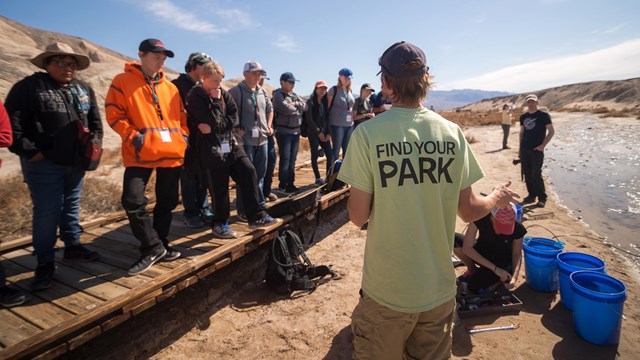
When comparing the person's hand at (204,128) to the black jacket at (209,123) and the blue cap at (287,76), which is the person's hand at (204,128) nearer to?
the black jacket at (209,123)

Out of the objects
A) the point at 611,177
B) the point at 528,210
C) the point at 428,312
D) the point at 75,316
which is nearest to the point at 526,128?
the point at 528,210

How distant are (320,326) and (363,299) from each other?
217 centimetres

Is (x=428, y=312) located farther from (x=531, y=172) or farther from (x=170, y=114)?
(x=531, y=172)

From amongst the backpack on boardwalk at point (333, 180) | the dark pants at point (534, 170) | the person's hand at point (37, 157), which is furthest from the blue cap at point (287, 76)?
the dark pants at point (534, 170)

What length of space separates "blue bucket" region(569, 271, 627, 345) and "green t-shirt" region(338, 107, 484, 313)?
253 centimetres

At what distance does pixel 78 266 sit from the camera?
11.6 ft

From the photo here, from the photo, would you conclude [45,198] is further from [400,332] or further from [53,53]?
[400,332]

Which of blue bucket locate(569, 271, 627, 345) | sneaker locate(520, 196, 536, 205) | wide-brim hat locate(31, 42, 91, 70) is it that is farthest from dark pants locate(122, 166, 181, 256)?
sneaker locate(520, 196, 536, 205)

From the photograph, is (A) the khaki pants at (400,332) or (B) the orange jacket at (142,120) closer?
(A) the khaki pants at (400,332)

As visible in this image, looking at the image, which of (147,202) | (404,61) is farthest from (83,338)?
(404,61)

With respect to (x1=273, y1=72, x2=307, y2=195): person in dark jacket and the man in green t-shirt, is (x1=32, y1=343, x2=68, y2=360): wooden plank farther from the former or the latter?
(x1=273, y1=72, x2=307, y2=195): person in dark jacket

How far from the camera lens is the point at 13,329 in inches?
100

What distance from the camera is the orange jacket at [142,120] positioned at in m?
2.93

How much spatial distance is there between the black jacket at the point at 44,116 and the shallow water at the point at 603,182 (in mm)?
7710
